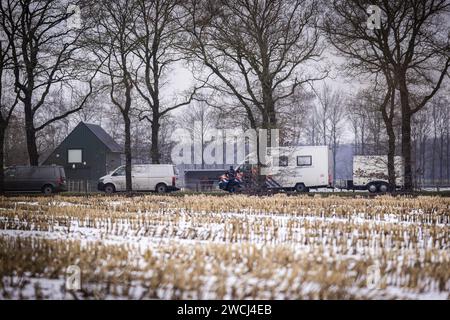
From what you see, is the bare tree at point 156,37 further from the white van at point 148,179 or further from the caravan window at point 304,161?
the caravan window at point 304,161

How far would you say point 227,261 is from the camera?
253 inches

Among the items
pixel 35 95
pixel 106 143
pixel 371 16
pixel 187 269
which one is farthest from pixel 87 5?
pixel 106 143

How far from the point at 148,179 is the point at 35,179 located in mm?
6397

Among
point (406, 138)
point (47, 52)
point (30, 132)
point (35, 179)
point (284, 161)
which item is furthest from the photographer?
point (35, 179)

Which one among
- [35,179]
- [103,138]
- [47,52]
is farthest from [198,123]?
[47,52]

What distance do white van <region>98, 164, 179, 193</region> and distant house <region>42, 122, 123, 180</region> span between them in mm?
18368

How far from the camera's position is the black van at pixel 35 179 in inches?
1052

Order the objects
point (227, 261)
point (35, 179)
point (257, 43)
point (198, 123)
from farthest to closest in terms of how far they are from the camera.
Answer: point (198, 123), point (35, 179), point (257, 43), point (227, 261)

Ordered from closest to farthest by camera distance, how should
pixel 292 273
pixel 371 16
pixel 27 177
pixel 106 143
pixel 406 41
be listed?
pixel 292 273 → pixel 371 16 → pixel 406 41 → pixel 27 177 → pixel 106 143

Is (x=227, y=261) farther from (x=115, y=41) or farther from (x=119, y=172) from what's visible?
(x=119, y=172)

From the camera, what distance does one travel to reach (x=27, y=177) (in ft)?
89.1

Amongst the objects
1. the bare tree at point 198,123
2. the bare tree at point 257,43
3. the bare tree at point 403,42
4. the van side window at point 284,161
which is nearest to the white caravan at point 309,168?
the van side window at point 284,161
